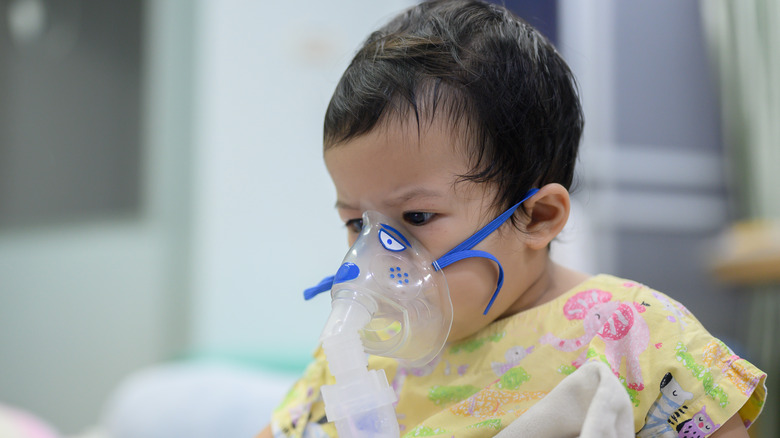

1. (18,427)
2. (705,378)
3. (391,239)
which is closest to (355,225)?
(391,239)

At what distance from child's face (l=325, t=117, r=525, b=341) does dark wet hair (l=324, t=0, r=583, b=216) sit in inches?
0.6

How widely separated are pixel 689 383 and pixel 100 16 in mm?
3262

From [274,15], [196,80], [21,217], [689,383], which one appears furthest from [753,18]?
[21,217]

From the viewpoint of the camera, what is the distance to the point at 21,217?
342cm

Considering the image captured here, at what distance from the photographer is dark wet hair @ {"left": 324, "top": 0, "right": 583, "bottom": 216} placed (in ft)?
2.73

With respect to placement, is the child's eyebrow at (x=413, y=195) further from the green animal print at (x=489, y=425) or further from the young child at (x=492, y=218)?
the green animal print at (x=489, y=425)

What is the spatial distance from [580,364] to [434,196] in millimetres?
258

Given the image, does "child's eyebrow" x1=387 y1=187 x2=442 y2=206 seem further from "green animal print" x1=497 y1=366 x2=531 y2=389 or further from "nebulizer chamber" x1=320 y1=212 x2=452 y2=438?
"green animal print" x1=497 y1=366 x2=531 y2=389

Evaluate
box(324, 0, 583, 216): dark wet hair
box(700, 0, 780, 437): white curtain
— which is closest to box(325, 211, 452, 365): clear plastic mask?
box(324, 0, 583, 216): dark wet hair

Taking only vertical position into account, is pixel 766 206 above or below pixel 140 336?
above

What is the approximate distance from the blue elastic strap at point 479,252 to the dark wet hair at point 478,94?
0.05ft

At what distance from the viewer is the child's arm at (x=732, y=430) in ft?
2.43

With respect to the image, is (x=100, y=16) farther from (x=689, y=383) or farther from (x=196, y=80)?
(x=689, y=383)

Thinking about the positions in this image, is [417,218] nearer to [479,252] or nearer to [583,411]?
Answer: [479,252]
